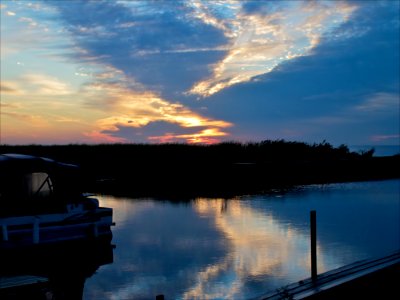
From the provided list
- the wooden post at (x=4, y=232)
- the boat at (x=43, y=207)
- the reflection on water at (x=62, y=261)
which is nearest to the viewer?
the reflection on water at (x=62, y=261)

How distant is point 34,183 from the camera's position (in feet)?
58.1

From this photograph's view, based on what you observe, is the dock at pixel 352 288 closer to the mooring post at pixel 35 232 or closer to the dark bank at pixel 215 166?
the mooring post at pixel 35 232

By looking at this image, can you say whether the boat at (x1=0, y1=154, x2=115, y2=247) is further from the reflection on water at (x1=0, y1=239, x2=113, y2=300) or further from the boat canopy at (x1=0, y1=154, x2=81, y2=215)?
the reflection on water at (x1=0, y1=239, x2=113, y2=300)

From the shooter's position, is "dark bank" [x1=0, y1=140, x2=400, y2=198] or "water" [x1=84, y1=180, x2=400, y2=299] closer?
"water" [x1=84, y1=180, x2=400, y2=299]

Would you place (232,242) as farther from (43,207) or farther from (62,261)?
(43,207)

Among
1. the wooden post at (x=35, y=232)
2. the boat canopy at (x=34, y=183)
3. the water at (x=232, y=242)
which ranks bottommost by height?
the water at (x=232, y=242)

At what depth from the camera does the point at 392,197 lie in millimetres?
37875

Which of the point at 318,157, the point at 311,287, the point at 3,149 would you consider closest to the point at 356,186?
the point at 318,157

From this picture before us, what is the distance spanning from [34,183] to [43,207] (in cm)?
108

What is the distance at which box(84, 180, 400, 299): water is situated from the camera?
14625mm

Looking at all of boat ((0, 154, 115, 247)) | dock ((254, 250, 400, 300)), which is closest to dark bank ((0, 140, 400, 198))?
boat ((0, 154, 115, 247))

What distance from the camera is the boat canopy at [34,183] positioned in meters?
16.9

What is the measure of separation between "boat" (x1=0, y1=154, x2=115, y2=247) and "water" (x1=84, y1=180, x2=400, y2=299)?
6.19 ft

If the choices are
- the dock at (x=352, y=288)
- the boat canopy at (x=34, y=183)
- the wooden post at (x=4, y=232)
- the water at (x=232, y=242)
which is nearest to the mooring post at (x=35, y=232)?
the boat canopy at (x=34, y=183)
